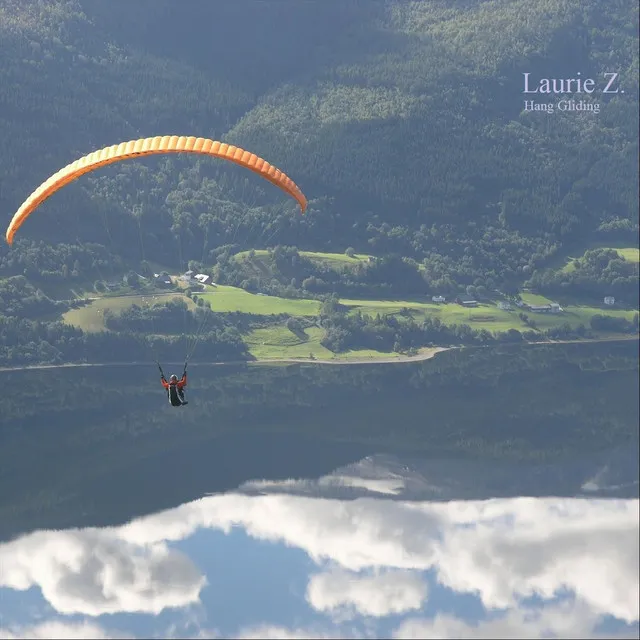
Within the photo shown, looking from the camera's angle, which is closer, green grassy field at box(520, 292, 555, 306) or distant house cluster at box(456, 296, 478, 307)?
distant house cluster at box(456, 296, 478, 307)

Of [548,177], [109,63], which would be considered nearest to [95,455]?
[109,63]

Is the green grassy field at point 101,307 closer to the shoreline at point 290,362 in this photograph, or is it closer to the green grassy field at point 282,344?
the shoreline at point 290,362

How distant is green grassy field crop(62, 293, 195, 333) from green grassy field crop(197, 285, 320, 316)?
159 cm

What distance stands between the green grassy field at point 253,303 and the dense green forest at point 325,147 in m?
1.40

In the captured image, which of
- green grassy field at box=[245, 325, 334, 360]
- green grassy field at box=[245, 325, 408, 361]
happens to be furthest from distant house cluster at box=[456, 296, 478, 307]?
green grassy field at box=[245, 325, 334, 360]

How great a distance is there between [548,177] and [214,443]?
53.7 metres

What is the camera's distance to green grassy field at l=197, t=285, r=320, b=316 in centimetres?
8681

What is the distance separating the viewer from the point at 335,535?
61.2m

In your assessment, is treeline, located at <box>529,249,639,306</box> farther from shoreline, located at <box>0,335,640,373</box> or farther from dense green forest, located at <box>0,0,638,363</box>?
shoreline, located at <box>0,335,640,373</box>

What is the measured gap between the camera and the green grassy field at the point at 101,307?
82.8 meters

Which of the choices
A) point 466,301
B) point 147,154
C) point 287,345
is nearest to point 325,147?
point 466,301

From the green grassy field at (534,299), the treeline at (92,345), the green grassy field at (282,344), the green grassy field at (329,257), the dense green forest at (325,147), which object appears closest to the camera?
the treeline at (92,345)

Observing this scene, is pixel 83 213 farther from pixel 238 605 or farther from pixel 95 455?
pixel 238 605

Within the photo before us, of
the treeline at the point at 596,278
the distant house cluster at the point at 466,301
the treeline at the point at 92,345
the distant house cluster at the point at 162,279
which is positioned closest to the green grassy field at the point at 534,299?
the treeline at the point at 596,278
